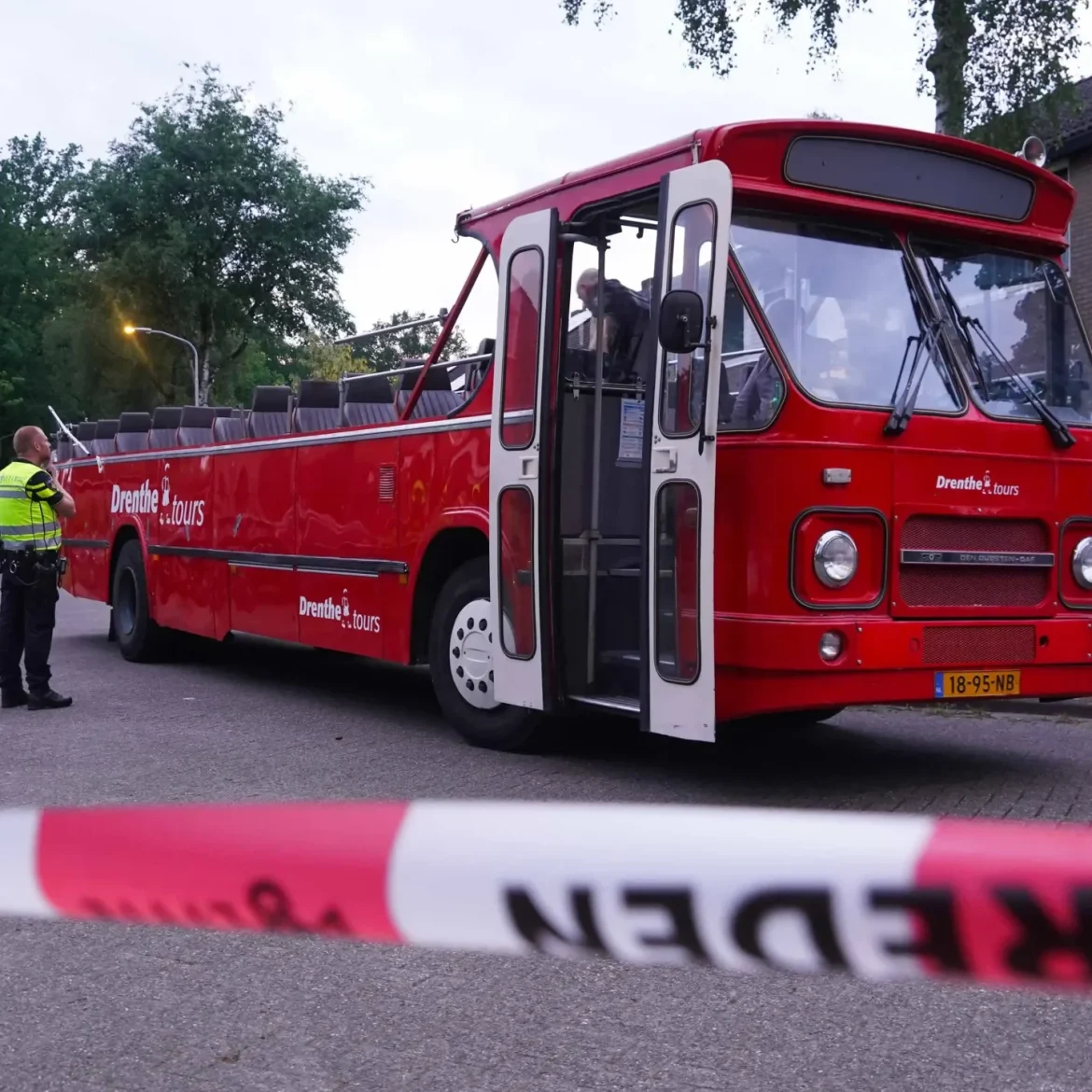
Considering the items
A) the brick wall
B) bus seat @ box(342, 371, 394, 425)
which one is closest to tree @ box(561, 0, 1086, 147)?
the brick wall

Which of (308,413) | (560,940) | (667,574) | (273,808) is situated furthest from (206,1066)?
(308,413)

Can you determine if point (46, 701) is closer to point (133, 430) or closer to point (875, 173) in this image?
point (133, 430)

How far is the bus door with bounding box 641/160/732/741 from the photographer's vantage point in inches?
238

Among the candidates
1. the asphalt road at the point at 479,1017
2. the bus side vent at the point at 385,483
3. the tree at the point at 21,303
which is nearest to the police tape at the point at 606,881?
the asphalt road at the point at 479,1017

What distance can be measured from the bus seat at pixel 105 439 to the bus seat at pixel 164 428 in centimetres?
91

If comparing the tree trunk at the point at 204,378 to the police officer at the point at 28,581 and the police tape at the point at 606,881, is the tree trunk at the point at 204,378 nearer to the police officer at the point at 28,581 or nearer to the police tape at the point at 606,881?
the police officer at the point at 28,581

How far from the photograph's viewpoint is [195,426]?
1198cm

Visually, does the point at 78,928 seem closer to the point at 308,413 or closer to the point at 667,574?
the point at 667,574

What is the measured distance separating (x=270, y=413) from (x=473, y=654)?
3.39 metres

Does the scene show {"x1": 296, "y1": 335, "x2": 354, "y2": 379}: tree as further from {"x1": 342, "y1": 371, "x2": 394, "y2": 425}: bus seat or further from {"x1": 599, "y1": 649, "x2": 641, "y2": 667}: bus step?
{"x1": 599, "y1": 649, "x2": 641, "y2": 667}: bus step

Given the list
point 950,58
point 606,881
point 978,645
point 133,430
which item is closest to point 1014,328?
point 978,645

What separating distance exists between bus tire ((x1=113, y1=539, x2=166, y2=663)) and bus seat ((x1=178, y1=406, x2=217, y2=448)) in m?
1.24

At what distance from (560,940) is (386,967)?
2801mm

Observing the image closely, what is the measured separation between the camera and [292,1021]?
373cm
